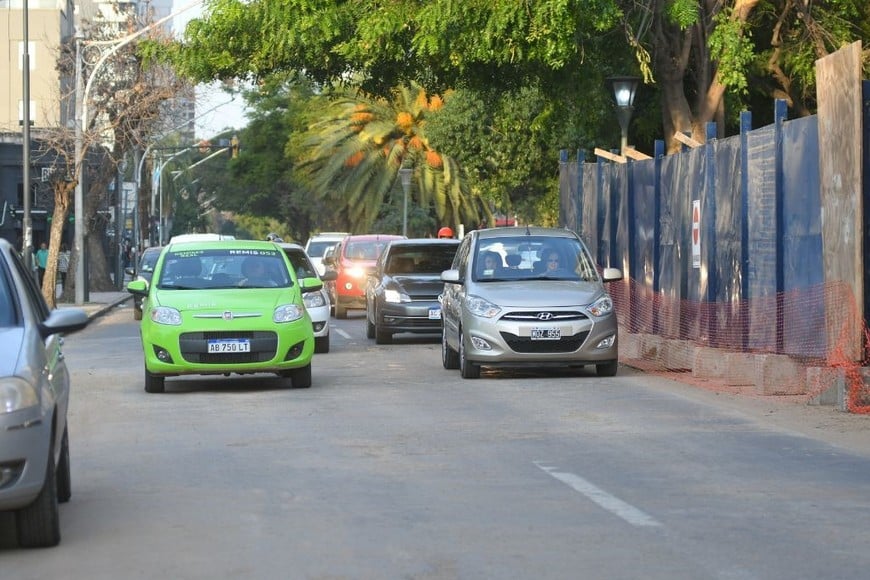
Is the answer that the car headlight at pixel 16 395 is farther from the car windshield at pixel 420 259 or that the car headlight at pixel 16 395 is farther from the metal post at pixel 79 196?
the metal post at pixel 79 196

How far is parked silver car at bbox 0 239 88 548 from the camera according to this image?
25.0 feet

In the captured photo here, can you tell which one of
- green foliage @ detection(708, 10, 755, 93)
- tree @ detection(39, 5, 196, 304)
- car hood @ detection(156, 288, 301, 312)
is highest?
tree @ detection(39, 5, 196, 304)

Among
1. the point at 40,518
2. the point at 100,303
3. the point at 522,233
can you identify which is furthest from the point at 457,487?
the point at 100,303

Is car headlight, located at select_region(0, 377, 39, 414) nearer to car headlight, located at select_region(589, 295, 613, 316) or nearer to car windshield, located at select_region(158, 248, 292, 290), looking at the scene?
car windshield, located at select_region(158, 248, 292, 290)

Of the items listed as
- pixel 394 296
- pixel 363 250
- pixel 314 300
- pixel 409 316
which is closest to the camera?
pixel 314 300

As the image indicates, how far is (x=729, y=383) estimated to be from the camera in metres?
18.3

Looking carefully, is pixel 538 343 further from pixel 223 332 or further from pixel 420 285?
pixel 420 285

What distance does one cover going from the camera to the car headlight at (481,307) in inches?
734

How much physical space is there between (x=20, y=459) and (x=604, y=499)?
340 centimetres

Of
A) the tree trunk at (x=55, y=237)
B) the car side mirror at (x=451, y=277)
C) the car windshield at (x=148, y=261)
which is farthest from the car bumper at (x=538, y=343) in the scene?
the tree trunk at (x=55, y=237)

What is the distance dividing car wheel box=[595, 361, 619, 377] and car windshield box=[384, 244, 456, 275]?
26.1 ft

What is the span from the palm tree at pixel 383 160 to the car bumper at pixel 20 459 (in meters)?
58.5

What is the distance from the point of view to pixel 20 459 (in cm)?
763

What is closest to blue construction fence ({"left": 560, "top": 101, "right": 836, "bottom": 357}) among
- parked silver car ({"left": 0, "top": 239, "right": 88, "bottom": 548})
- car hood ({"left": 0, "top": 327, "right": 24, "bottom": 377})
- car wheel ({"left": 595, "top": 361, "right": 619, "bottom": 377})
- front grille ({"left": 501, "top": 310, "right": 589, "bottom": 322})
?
car wheel ({"left": 595, "top": 361, "right": 619, "bottom": 377})
